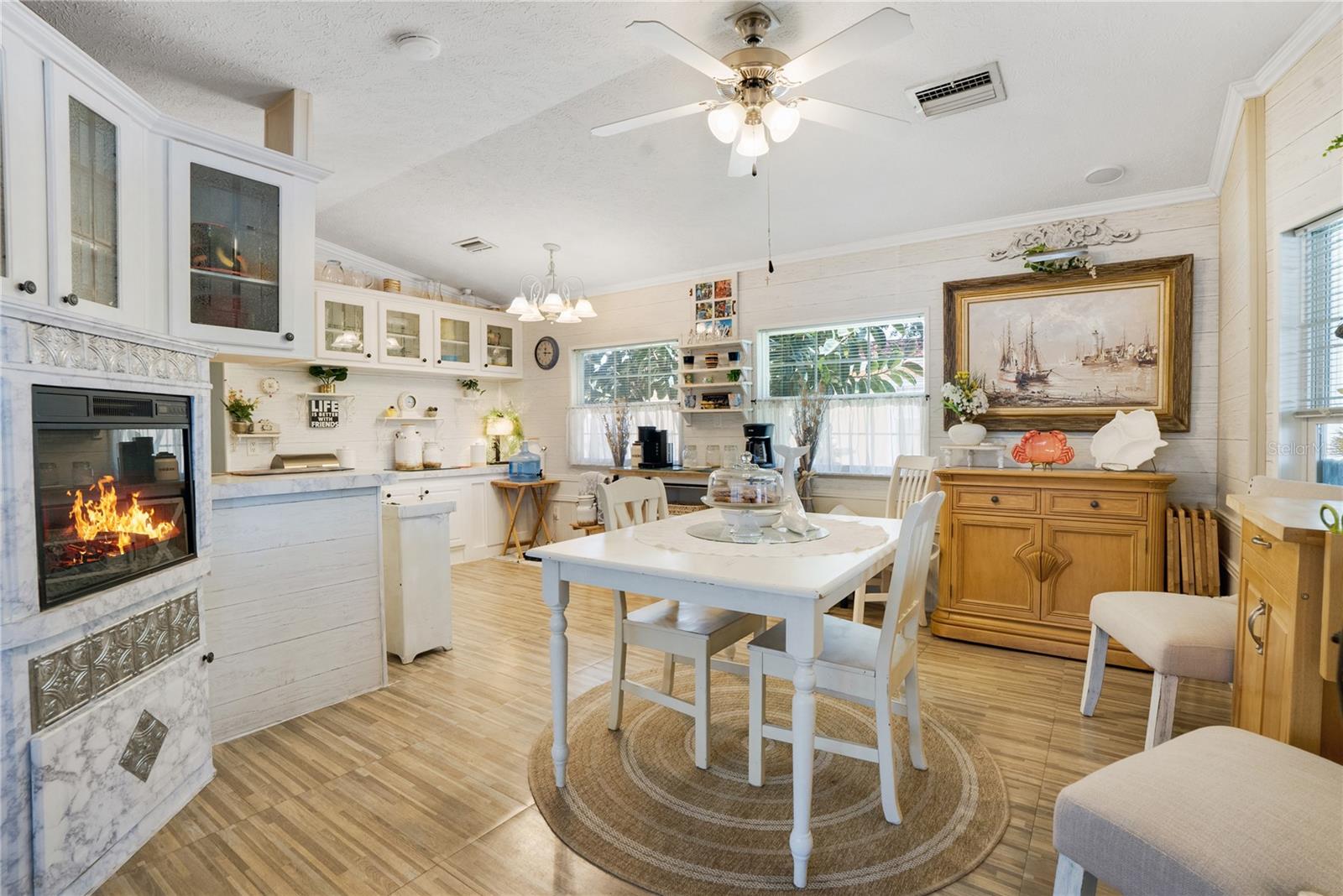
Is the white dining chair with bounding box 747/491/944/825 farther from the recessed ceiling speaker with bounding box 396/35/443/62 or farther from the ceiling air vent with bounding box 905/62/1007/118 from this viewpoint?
the recessed ceiling speaker with bounding box 396/35/443/62

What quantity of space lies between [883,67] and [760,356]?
2447 millimetres

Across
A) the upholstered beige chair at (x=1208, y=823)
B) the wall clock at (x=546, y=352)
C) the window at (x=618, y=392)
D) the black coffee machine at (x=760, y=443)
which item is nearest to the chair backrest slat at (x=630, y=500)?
the black coffee machine at (x=760, y=443)

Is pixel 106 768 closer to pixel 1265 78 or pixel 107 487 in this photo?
pixel 107 487

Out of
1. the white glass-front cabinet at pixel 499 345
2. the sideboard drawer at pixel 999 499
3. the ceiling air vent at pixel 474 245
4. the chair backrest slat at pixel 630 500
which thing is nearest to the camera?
the chair backrest slat at pixel 630 500

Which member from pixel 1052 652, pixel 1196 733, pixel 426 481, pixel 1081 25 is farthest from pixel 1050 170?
pixel 426 481

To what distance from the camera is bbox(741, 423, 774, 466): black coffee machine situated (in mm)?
4379

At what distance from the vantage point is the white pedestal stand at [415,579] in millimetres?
3262

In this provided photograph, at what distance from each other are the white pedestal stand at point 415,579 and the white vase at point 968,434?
2.95 m

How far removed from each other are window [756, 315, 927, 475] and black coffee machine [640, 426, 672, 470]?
926 millimetres

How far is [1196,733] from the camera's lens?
1.32m

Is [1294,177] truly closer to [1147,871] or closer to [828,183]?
[828,183]

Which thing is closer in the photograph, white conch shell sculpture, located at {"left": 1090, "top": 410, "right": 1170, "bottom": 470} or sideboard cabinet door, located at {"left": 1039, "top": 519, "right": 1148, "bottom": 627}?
sideboard cabinet door, located at {"left": 1039, "top": 519, "right": 1148, "bottom": 627}

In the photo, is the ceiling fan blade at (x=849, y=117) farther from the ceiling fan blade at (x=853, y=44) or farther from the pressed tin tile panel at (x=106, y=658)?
the pressed tin tile panel at (x=106, y=658)

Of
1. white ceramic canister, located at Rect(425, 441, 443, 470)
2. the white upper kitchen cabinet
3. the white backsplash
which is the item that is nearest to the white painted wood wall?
the white upper kitchen cabinet
